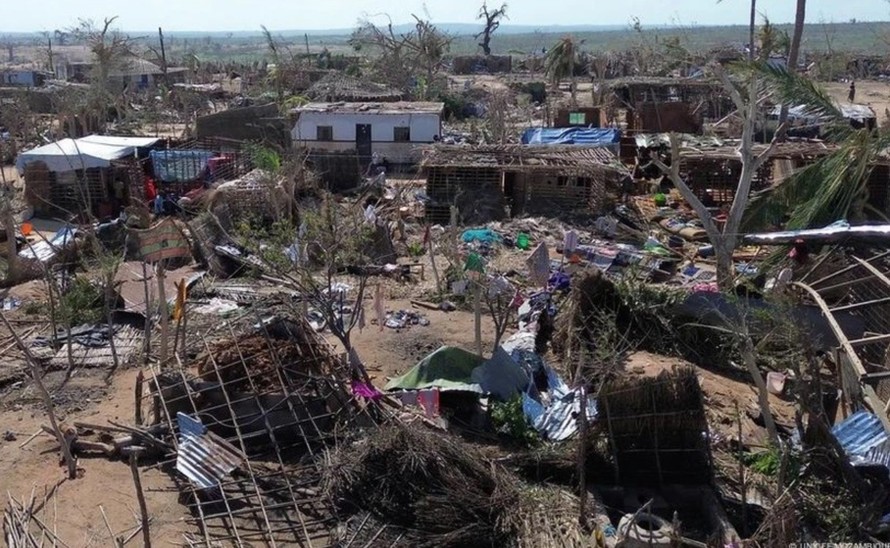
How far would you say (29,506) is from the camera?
28.8ft

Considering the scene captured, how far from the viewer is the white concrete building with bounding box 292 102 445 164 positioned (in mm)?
27203

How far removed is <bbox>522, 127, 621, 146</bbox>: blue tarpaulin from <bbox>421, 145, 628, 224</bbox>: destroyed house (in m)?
3.79

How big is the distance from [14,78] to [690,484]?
4916 cm

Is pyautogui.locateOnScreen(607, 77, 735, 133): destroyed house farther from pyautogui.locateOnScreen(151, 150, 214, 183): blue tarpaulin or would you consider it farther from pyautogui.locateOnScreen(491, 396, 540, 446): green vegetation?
pyautogui.locateOnScreen(491, 396, 540, 446): green vegetation

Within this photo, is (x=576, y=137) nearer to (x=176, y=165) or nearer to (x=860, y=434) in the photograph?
(x=176, y=165)

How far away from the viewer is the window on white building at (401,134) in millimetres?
27344

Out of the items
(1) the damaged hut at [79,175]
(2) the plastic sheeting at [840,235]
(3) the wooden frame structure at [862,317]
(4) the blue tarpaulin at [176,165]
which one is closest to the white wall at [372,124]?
(4) the blue tarpaulin at [176,165]

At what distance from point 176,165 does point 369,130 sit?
6924 millimetres

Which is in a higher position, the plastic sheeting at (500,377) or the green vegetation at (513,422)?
the plastic sheeting at (500,377)

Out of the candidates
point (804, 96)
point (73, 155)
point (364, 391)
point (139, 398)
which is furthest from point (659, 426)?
point (73, 155)

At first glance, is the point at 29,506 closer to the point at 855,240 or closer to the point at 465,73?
the point at 855,240

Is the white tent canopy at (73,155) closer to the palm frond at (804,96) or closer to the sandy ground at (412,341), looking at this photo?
the sandy ground at (412,341)

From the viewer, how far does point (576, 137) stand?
84.0ft

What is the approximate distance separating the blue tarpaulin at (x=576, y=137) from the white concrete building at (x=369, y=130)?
3218 mm
